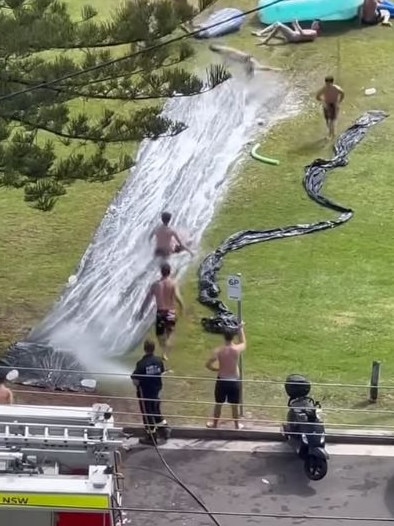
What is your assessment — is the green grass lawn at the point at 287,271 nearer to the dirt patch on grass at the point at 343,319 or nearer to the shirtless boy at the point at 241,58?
the dirt patch on grass at the point at 343,319

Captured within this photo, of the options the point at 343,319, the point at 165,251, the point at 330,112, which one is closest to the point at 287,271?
the point at 343,319

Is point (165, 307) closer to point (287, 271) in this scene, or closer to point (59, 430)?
point (287, 271)

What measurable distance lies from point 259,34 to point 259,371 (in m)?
14.1

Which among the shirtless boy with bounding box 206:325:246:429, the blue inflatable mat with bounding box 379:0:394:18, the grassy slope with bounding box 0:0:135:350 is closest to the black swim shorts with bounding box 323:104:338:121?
the grassy slope with bounding box 0:0:135:350

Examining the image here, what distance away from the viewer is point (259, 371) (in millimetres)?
15547

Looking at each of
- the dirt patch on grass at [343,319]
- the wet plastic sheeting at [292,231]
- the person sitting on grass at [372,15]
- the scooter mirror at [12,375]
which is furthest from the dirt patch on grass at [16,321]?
the person sitting on grass at [372,15]

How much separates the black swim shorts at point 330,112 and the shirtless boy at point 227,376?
9.29 metres

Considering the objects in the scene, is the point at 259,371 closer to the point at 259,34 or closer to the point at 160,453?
the point at 160,453

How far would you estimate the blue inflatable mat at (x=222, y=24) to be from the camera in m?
27.5

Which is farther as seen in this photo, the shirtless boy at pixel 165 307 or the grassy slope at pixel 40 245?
the grassy slope at pixel 40 245

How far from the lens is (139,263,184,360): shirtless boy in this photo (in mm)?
15859

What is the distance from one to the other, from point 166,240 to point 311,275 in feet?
A: 7.42

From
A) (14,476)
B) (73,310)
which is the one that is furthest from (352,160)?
(14,476)

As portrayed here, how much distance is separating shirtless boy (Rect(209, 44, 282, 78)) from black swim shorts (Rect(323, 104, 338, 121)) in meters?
3.57
